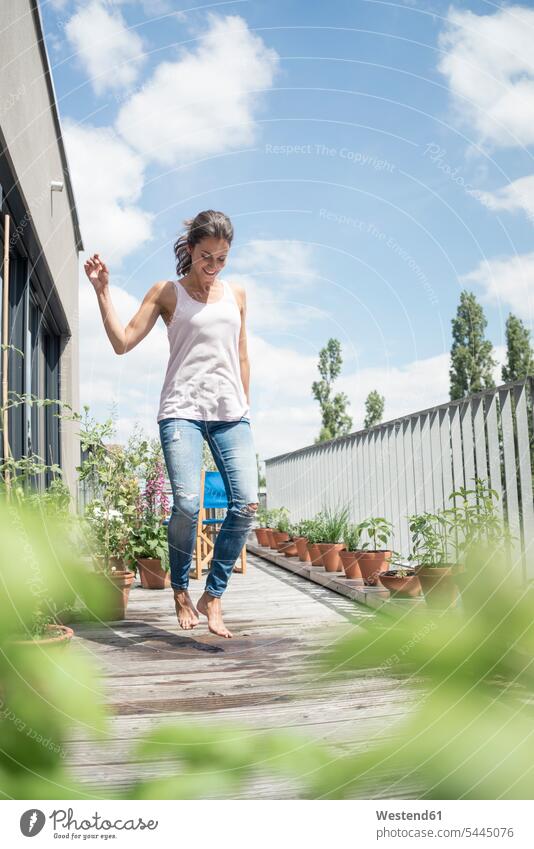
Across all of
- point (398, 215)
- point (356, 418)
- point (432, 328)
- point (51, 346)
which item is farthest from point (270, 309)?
point (51, 346)

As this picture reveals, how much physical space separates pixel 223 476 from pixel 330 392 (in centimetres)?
70

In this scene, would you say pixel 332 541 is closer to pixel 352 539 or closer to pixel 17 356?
pixel 352 539

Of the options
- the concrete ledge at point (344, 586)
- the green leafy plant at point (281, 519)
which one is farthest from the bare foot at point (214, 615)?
the green leafy plant at point (281, 519)

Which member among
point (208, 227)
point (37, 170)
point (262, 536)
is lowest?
point (262, 536)

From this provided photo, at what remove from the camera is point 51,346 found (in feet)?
17.3

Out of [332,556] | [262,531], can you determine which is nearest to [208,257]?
[332,556]

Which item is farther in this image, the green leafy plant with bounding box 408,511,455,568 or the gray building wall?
the green leafy plant with bounding box 408,511,455,568

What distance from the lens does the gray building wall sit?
7.88 ft

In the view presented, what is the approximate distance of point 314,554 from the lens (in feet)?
14.4

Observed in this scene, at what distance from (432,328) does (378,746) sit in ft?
1.57

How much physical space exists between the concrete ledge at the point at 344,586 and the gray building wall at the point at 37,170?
1.60 metres

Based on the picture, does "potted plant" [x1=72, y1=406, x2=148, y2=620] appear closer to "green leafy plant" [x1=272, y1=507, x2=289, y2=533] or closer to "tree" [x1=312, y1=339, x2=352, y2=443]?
"tree" [x1=312, y1=339, x2=352, y2=443]

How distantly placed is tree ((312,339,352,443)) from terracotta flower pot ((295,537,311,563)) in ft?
10.3
